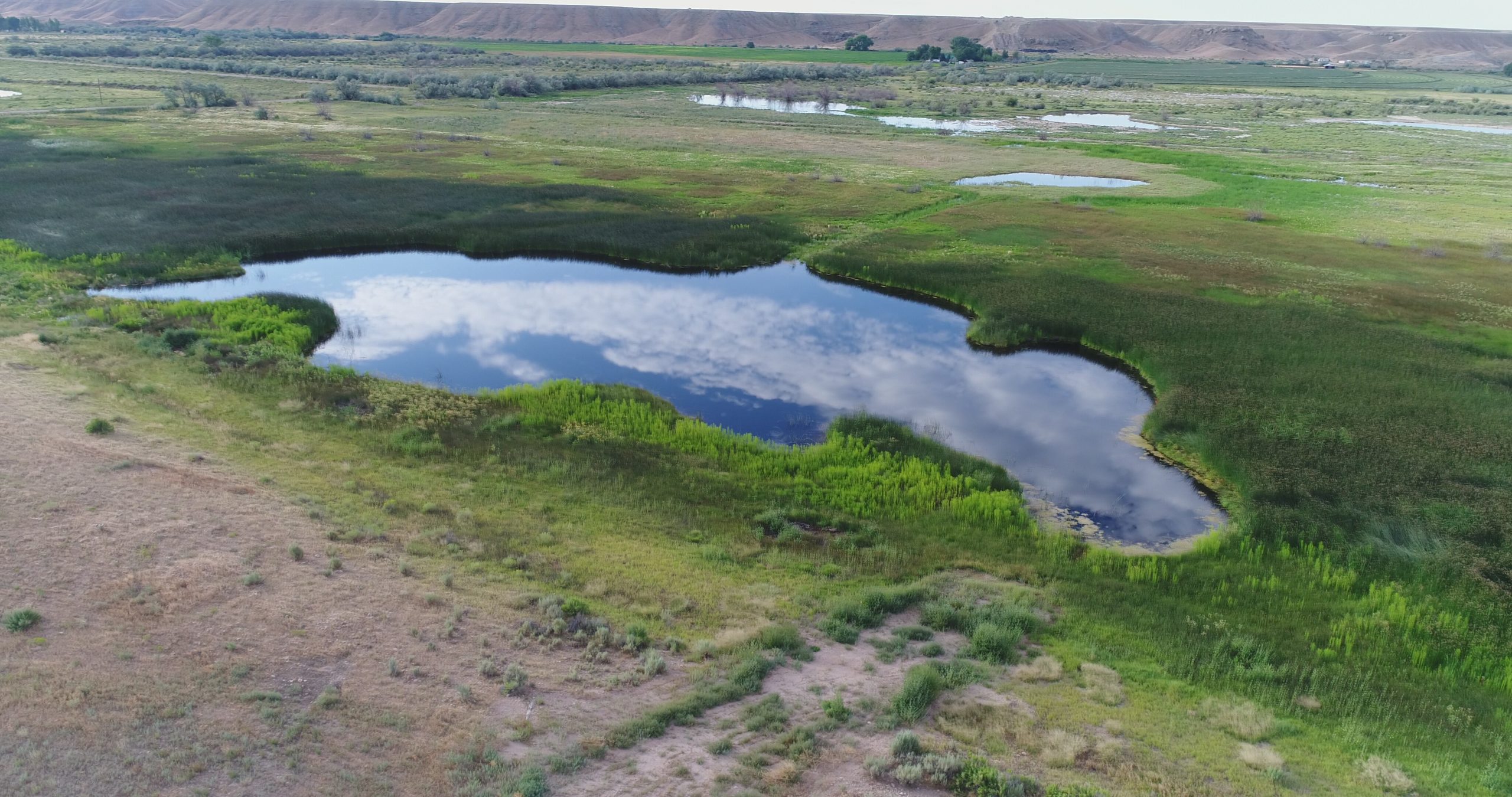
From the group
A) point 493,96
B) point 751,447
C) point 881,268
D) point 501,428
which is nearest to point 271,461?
point 501,428

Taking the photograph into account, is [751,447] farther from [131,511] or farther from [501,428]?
[131,511]

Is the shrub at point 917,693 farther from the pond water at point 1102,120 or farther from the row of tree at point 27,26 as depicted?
the row of tree at point 27,26

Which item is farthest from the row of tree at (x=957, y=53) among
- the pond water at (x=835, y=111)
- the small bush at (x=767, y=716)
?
the small bush at (x=767, y=716)

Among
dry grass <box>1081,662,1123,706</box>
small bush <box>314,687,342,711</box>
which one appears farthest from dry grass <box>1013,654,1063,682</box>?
small bush <box>314,687,342,711</box>

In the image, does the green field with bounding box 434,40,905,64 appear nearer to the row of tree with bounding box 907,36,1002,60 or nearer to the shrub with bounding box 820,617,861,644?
the row of tree with bounding box 907,36,1002,60

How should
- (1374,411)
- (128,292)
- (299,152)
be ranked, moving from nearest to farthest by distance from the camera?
(1374,411), (128,292), (299,152)

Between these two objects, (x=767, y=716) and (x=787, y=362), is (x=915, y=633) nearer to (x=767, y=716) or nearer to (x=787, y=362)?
(x=767, y=716)
